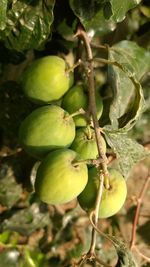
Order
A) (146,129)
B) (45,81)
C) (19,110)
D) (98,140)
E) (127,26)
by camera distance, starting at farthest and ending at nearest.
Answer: (146,129) < (127,26) < (19,110) < (45,81) < (98,140)

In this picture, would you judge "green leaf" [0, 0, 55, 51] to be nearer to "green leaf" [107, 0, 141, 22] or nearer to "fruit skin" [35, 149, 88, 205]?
"green leaf" [107, 0, 141, 22]

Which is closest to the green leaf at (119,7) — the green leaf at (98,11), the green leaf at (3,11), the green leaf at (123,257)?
the green leaf at (98,11)

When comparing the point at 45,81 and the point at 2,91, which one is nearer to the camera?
the point at 45,81

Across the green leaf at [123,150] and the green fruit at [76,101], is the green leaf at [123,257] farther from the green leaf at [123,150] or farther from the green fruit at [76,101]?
the green fruit at [76,101]

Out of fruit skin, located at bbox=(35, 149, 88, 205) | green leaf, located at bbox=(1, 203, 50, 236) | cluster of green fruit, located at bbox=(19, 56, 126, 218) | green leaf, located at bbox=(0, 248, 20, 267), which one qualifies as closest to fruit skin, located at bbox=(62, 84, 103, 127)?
cluster of green fruit, located at bbox=(19, 56, 126, 218)

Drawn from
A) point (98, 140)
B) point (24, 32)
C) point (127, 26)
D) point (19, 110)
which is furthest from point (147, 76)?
point (98, 140)

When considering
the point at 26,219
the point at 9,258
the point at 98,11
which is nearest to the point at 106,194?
the point at 98,11

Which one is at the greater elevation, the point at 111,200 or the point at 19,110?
the point at 111,200

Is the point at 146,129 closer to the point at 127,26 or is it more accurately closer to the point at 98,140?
the point at 127,26
